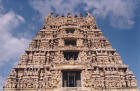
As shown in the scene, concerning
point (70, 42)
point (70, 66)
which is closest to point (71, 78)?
point (70, 66)

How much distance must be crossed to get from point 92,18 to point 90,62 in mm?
10717

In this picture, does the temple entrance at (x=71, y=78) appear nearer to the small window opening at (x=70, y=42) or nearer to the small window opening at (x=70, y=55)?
the small window opening at (x=70, y=55)

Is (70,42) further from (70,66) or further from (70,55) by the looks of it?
(70,66)

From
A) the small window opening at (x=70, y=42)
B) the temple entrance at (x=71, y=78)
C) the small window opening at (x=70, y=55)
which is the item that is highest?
the small window opening at (x=70, y=42)

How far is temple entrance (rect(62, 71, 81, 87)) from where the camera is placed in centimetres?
1989

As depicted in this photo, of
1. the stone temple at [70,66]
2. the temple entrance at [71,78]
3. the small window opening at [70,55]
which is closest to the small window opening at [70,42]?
the stone temple at [70,66]

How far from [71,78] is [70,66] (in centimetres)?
150

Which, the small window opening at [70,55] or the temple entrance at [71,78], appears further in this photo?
the small window opening at [70,55]

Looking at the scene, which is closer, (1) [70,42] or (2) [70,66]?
(2) [70,66]

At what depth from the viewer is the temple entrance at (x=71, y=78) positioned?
19.9m

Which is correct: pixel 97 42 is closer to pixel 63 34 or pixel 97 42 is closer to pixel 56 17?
pixel 63 34

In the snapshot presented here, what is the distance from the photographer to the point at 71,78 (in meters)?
20.4

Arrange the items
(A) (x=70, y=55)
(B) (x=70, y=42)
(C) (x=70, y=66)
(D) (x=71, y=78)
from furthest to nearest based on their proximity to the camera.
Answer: (B) (x=70, y=42), (A) (x=70, y=55), (C) (x=70, y=66), (D) (x=71, y=78)

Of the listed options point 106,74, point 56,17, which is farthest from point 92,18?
point 106,74
